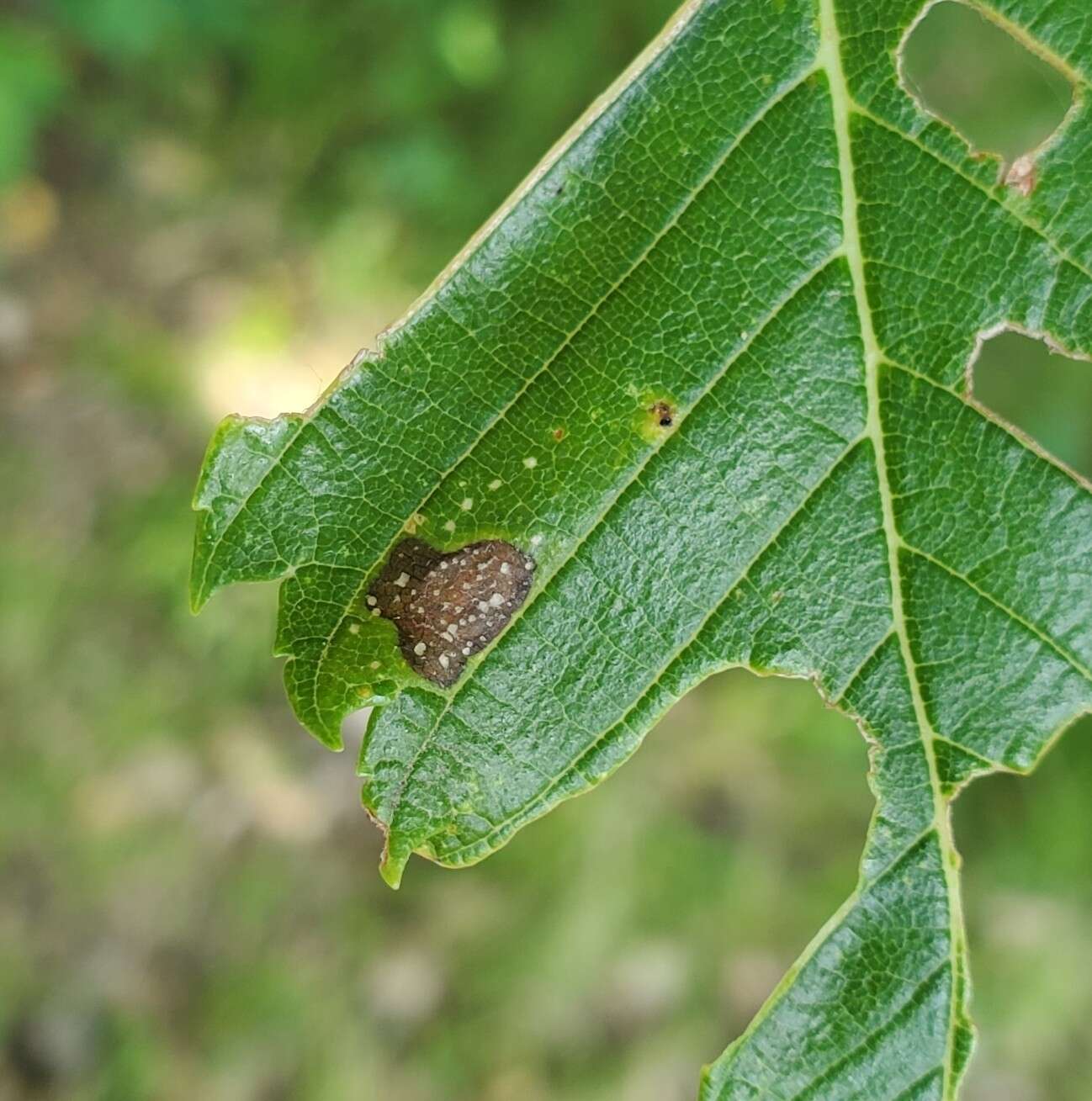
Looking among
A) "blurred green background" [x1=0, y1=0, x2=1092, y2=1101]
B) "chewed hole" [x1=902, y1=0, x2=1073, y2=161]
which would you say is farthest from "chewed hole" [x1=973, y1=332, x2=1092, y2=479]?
"chewed hole" [x1=902, y1=0, x2=1073, y2=161]

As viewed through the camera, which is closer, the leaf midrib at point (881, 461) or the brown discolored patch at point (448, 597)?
the leaf midrib at point (881, 461)

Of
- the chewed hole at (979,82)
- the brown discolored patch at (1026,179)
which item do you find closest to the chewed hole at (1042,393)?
the chewed hole at (979,82)

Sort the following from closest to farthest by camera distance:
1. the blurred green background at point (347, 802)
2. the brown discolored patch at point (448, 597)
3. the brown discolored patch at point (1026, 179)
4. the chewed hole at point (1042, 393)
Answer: the brown discolored patch at point (1026, 179) < the brown discolored patch at point (448, 597) < the blurred green background at point (347, 802) < the chewed hole at point (1042, 393)

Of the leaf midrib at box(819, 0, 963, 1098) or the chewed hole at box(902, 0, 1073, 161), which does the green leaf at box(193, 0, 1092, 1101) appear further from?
the chewed hole at box(902, 0, 1073, 161)

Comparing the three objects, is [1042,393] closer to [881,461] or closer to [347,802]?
[881,461]

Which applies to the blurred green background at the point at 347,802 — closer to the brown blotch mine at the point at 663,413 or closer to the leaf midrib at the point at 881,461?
the leaf midrib at the point at 881,461

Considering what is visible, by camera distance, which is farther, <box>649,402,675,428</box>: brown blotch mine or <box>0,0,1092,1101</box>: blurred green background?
<box>0,0,1092,1101</box>: blurred green background
